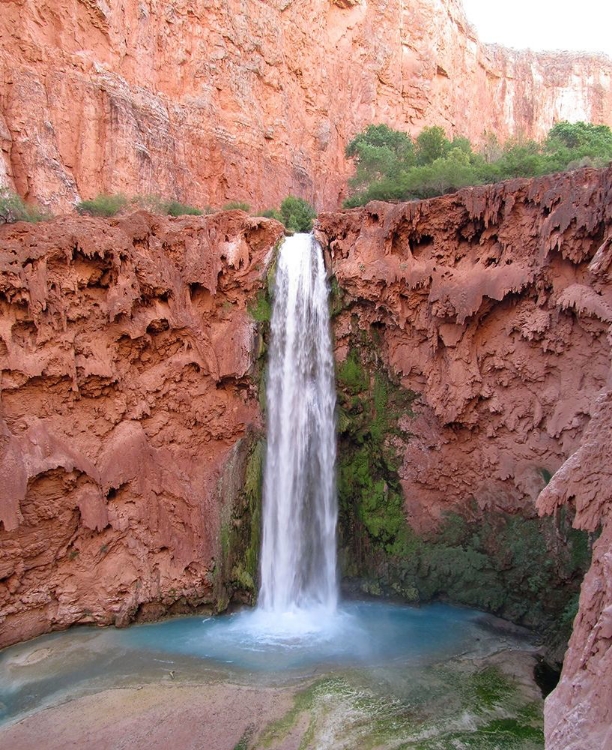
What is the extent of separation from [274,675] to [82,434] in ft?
21.1

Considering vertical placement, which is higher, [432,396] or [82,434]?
[432,396]

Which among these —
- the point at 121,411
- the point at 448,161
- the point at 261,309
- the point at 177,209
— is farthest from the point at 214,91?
the point at 121,411

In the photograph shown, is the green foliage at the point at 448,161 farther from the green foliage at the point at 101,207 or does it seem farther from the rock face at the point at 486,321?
the green foliage at the point at 101,207

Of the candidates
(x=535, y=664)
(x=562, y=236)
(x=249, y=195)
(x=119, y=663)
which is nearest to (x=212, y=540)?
(x=119, y=663)

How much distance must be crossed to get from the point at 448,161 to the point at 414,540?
450 inches

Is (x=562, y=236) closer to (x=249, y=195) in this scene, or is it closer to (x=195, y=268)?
(x=195, y=268)

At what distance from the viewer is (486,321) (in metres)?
12.7

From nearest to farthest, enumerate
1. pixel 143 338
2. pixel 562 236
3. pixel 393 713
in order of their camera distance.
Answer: pixel 393 713
pixel 562 236
pixel 143 338

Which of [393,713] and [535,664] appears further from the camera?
[535,664]

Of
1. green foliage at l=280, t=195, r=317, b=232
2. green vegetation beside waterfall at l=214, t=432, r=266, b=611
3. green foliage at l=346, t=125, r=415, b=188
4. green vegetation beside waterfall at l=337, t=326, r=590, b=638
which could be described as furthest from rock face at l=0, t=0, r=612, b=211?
green vegetation beside waterfall at l=337, t=326, r=590, b=638

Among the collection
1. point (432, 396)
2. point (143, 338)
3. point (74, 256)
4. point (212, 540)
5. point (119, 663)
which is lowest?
point (119, 663)

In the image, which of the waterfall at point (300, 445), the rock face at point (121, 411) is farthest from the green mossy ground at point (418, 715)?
the rock face at point (121, 411)

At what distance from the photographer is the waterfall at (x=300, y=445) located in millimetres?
12984

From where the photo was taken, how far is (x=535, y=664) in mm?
10031
